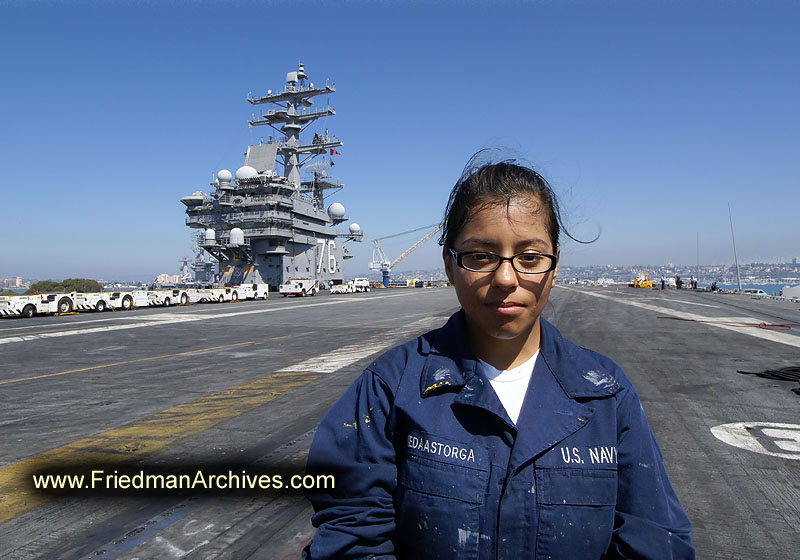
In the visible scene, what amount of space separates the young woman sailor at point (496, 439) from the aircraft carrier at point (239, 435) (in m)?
1.82

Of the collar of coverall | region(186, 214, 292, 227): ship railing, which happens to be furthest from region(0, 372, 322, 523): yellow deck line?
region(186, 214, 292, 227): ship railing

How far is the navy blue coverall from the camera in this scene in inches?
58.6

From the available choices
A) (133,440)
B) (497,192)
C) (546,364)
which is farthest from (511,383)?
(133,440)

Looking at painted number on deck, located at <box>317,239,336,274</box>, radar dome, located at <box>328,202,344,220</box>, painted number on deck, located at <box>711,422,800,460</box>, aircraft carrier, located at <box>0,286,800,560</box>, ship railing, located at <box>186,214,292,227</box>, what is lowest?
painted number on deck, located at <box>711,422,800,460</box>

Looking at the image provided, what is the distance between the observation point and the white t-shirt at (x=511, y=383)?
169 cm

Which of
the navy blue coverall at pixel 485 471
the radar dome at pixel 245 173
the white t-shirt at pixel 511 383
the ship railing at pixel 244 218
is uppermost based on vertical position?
the radar dome at pixel 245 173

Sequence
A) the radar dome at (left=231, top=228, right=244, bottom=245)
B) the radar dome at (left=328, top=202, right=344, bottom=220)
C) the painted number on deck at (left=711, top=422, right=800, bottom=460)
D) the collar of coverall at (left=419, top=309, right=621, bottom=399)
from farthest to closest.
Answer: the radar dome at (left=328, top=202, right=344, bottom=220), the radar dome at (left=231, top=228, right=244, bottom=245), the painted number on deck at (left=711, top=422, right=800, bottom=460), the collar of coverall at (left=419, top=309, right=621, bottom=399)

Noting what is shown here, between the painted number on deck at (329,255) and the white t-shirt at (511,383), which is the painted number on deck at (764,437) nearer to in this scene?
the white t-shirt at (511,383)

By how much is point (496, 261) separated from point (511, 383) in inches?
17.2

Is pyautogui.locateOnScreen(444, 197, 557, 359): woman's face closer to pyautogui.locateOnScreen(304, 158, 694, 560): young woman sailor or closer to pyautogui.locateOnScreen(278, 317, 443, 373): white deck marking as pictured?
pyautogui.locateOnScreen(304, 158, 694, 560): young woman sailor

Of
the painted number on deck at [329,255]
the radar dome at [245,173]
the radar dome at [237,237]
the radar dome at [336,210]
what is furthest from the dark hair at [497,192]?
the radar dome at [336,210]

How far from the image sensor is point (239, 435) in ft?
16.9

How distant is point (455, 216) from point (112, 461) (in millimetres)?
4266

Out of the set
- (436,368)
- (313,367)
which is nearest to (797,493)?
(436,368)
